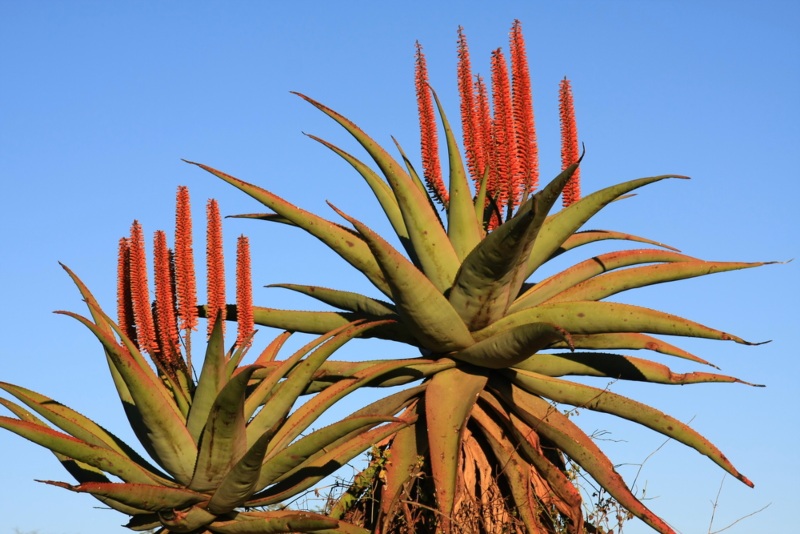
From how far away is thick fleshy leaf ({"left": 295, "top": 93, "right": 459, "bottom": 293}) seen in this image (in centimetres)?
805

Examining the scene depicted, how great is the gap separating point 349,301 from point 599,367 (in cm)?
193

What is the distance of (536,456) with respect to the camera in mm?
8273

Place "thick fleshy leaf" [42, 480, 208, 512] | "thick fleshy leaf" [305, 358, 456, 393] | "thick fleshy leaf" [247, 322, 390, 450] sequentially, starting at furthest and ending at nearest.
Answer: "thick fleshy leaf" [305, 358, 456, 393]
"thick fleshy leaf" [247, 322, 390, 450]
"thick fleshy leaf" [42, 480, 208, 512]

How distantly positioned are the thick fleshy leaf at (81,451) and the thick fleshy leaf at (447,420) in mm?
1799

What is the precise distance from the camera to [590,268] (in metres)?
8.72

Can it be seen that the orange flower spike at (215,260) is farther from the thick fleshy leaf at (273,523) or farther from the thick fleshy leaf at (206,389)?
the thick fleshy leaf at (273,523)

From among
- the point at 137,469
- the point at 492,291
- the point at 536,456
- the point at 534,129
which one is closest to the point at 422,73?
the point at 534,129

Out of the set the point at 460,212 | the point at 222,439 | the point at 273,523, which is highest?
the point at 460,212

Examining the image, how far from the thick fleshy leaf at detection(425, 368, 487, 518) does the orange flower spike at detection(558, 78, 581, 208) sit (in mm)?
1703

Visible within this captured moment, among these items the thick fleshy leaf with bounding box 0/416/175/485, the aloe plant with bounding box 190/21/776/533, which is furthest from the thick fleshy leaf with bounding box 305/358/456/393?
the thick fleshy leaf with bounding box 0/416/175/485

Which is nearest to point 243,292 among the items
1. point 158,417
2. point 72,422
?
point 158,417

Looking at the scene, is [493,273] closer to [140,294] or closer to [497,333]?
[497,333]

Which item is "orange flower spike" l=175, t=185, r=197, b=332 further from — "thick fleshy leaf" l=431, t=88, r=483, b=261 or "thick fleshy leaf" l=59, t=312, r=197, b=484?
"thick fleshy leaf" l=431, t=88, r=483, b=261

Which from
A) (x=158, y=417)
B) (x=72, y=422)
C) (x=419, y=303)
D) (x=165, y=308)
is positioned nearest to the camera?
(x=158, y=417)
